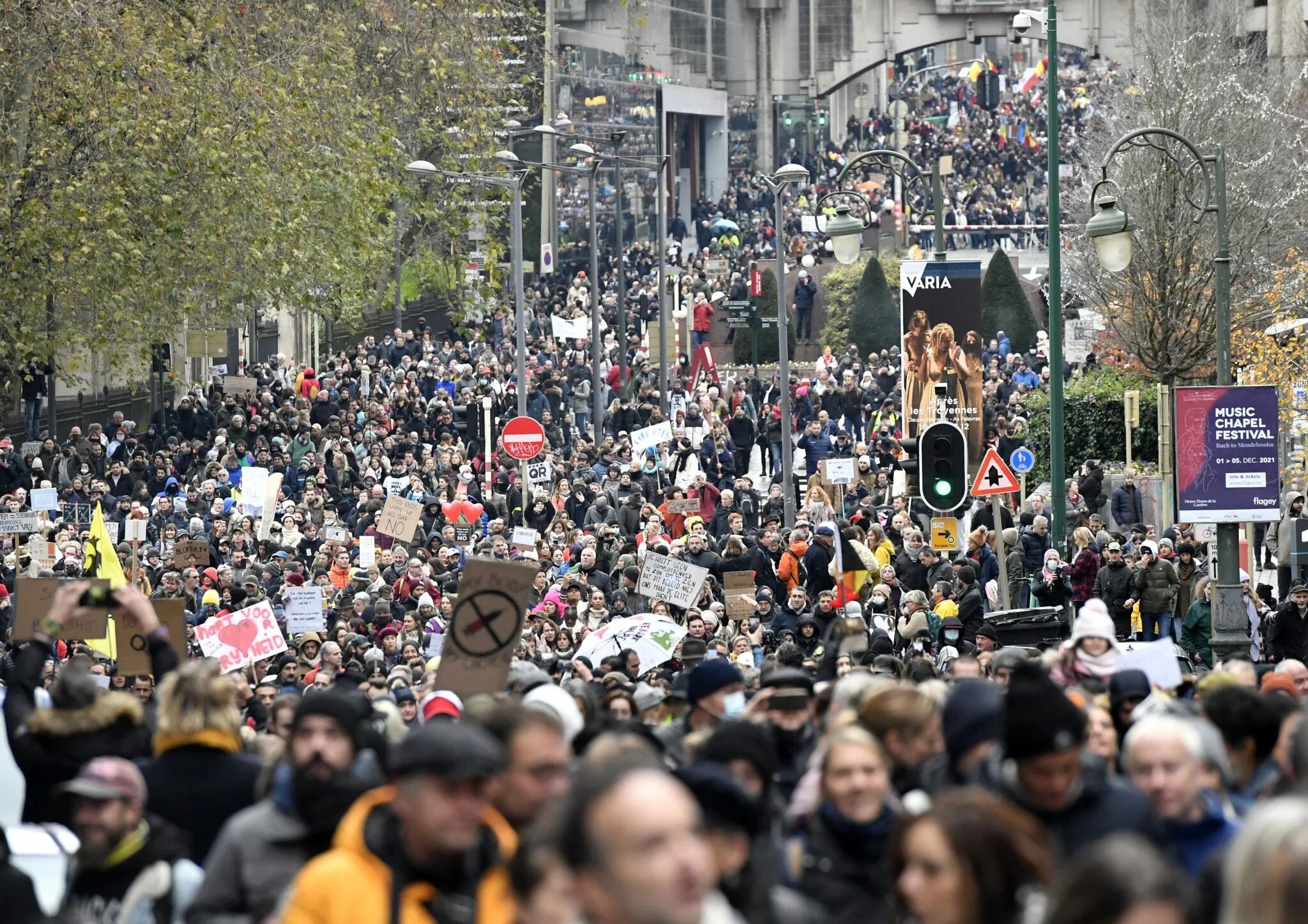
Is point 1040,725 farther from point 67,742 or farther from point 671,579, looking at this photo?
point 671,579

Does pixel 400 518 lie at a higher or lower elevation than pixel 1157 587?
higher

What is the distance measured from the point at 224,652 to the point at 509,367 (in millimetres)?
31543

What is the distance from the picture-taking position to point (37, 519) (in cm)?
2645

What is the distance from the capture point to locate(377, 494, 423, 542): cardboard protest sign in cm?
2641

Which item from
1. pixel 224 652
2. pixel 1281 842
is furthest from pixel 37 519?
pixel 1281 842

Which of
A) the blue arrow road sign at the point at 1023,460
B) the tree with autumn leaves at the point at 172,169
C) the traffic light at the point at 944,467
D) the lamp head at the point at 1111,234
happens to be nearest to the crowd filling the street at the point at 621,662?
the traffic light at the point at 944,467

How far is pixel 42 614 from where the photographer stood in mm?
16062

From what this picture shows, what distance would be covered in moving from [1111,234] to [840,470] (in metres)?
9.44

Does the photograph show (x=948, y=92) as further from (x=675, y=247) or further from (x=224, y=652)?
(x=224, y=652)

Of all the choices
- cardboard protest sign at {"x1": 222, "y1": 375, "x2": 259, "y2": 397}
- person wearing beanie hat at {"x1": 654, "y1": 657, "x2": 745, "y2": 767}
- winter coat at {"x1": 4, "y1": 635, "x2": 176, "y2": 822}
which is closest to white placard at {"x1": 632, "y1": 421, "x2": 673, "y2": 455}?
cardboard protest sign at {"x1": 222, "y1": 375, "x2": 259, "y2": 397}

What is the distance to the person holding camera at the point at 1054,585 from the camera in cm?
2161

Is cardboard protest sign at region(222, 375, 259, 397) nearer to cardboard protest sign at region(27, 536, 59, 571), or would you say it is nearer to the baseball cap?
cardboard protest sign at region(27, 536, 59, 571)

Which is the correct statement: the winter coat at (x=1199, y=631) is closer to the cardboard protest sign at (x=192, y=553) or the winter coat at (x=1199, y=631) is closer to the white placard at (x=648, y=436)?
the cardboard protest sign at (x=192, y=553)

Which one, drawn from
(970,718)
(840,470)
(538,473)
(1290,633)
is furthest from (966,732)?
(538,473)
